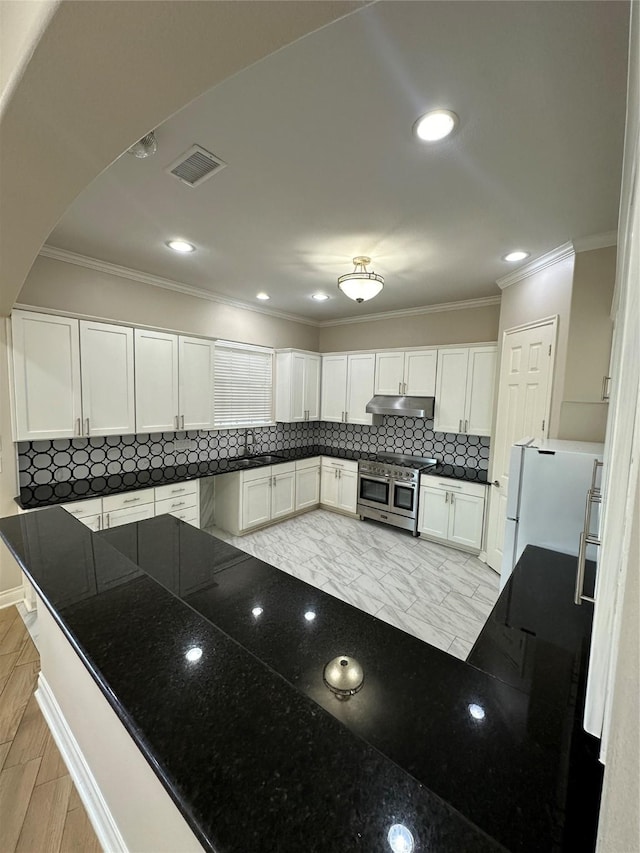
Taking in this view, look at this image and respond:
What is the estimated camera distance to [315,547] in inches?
158

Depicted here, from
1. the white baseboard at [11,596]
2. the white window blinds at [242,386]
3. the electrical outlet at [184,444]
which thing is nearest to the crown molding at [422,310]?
the white window blinds at [242,386]

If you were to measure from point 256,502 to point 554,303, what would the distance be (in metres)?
3.69

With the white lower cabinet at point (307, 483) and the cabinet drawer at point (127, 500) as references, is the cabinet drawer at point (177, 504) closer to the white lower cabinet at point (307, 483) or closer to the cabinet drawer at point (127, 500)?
the cabinet drawer at point (127, 500)

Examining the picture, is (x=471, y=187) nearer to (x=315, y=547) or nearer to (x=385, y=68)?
(x=385, y=68)

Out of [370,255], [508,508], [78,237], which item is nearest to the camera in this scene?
[508,508]

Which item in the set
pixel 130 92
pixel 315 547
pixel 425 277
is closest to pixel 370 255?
pixel 425 277

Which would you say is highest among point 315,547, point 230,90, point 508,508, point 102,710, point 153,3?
point 230,90

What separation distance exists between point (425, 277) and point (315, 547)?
3103 millimetres

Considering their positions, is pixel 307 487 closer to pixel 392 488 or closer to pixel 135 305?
pixel 392 488

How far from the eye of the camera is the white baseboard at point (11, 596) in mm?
2801

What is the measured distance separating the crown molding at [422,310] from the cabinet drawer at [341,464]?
206 cm

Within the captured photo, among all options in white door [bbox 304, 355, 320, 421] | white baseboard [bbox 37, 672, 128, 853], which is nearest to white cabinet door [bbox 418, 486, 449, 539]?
white door [bbox 304, 355, 320, 421]

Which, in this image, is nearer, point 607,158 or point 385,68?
point 385,68

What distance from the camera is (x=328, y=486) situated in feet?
17.2
